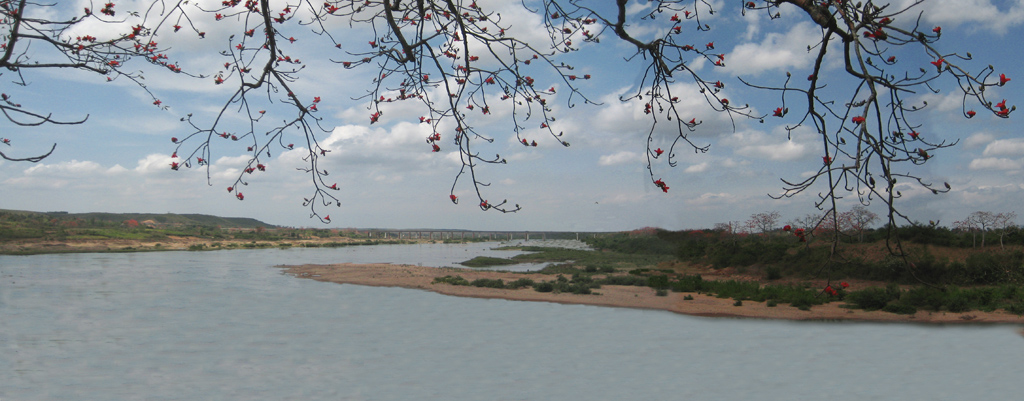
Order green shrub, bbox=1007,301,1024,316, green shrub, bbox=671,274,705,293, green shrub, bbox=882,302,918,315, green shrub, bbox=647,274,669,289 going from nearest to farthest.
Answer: green shrub, bbox=1007,301,1024,316 < green shrub, bbox=882,302,918,315 < green shrub, bbox=671,274,705,293 < green shrub, bbox=647,274,669,289

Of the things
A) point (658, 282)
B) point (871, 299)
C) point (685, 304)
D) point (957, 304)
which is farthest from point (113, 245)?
point (957, 304)

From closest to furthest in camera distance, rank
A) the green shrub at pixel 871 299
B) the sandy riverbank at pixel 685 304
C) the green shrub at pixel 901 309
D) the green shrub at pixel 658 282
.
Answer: the sandy riverbank at pixel 685 304
the green shrub at pixel 901 309
the green shrub at pixel 871 299
the green shrub at pixel 658 282

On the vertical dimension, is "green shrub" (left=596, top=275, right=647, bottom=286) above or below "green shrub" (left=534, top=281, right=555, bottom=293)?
above

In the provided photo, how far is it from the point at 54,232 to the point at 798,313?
65.6 m

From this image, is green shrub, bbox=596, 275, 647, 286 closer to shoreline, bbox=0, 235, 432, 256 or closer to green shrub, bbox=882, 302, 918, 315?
green shrub, bbox=882, 302, 918, 315

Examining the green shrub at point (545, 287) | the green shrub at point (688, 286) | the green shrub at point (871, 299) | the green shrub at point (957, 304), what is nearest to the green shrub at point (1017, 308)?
the green shrub at point (957, 304)

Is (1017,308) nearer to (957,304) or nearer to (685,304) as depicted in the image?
(957,304)

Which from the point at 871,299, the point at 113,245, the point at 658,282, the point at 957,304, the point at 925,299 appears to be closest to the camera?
the point at 957,304

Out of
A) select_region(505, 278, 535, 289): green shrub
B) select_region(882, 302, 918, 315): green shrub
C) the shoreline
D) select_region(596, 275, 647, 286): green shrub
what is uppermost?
select_region(882, 302, 918, 315): green shrub

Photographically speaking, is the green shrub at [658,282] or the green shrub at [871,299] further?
the green shrub at [658,282]

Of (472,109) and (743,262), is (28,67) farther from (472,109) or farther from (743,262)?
(743,262)

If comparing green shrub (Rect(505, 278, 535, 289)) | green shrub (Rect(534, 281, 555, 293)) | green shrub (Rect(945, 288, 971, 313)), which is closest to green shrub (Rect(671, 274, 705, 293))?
green shrub (Rect(534, 281, 555, 293))

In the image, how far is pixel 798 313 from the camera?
14.2 meters

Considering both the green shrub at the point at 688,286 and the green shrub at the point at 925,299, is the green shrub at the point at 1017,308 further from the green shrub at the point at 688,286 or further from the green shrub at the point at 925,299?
the green shrub at the point at 688,286
